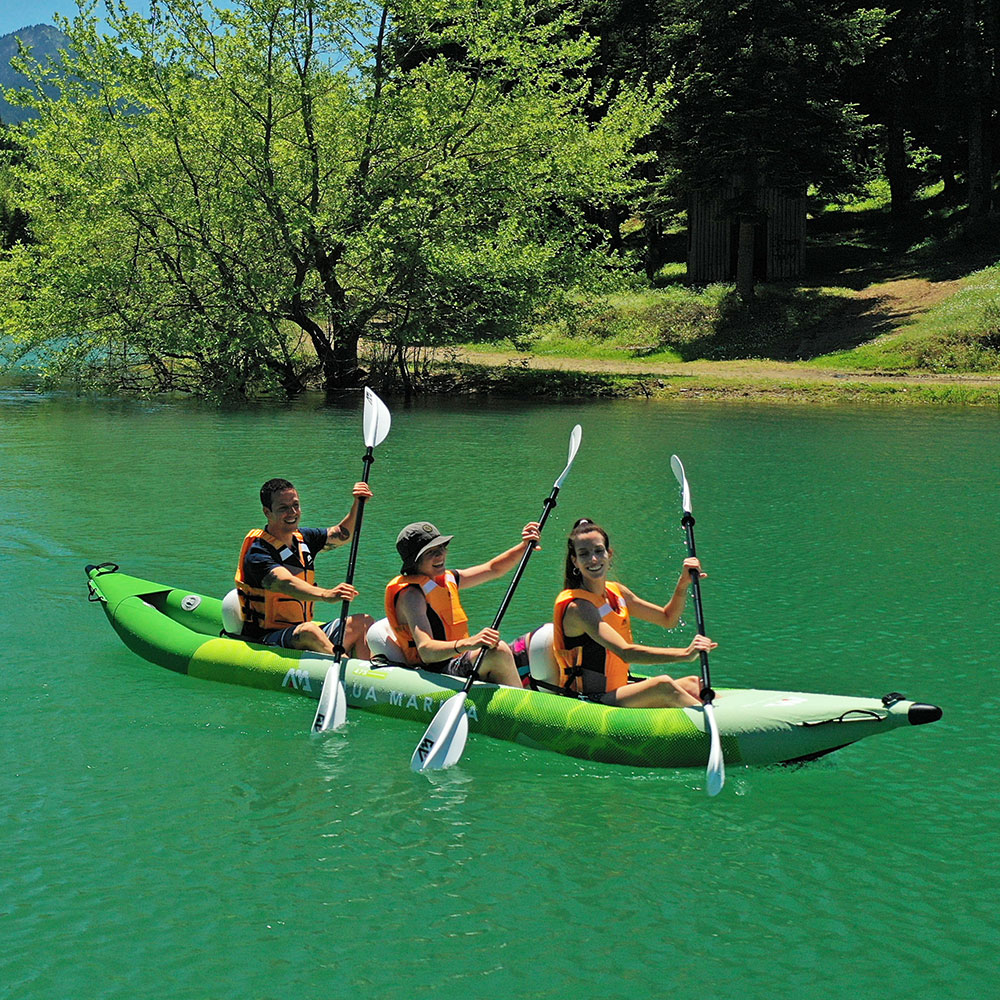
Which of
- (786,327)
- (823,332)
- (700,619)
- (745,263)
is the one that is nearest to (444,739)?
(700,619)

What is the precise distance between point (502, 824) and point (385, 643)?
1.74m

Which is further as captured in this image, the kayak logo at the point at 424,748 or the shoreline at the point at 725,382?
the shoreline at the point at 725,382

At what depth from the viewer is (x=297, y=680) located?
6977 mm

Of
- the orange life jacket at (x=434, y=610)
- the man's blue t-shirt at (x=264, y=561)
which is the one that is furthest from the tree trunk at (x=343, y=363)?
the orange life jacket at (x=434, y=610)

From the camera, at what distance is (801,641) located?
8.07m

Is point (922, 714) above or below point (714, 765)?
above

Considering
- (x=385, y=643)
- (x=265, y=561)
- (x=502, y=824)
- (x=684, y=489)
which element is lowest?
(x=502, y=824)

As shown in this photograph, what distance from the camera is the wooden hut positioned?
103 feet

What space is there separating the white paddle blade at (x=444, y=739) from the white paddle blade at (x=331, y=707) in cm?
57

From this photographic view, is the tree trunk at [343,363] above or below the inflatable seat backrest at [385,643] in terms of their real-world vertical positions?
above

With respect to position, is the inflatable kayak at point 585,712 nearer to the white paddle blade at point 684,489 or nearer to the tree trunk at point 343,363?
the white paddle blade at point 684,489

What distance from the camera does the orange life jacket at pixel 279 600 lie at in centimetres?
721

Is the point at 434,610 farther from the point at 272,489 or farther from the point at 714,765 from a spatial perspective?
the point at 714,765

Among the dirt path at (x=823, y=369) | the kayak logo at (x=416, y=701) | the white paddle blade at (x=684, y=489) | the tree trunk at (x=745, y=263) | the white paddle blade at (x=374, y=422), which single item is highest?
the tree trunk at (x=745, y=263)
